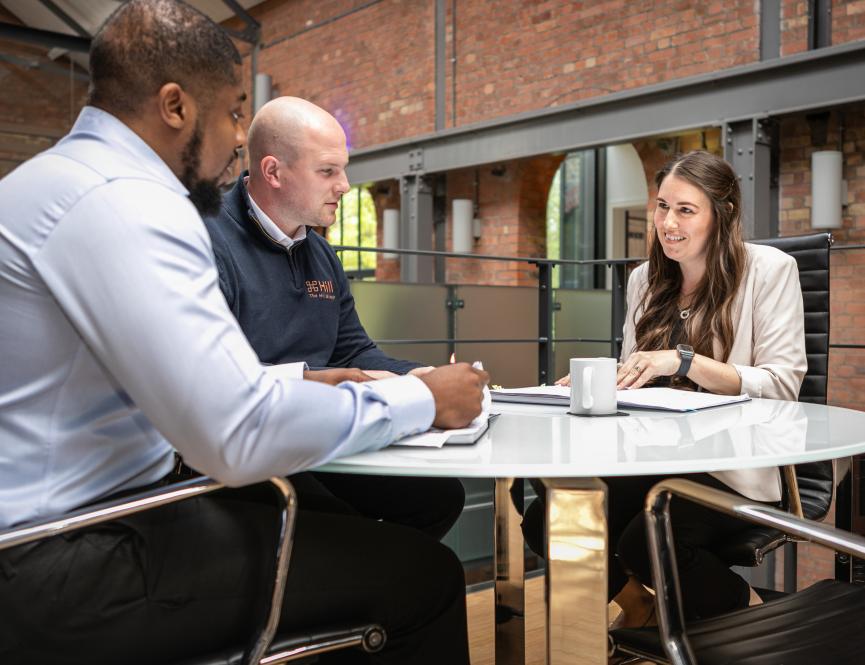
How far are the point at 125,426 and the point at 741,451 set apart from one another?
0.70 m

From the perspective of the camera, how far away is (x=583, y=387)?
1222 millimetres

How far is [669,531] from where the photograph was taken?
94 centimetres

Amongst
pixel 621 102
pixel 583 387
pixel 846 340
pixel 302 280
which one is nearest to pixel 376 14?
pixel 621 102

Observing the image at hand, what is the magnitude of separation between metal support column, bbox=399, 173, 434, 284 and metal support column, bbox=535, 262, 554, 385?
3.88m

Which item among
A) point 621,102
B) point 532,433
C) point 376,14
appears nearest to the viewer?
point 532,433

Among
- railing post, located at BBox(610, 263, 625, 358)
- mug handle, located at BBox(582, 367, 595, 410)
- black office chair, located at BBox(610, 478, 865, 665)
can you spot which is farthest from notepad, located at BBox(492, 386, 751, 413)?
railing post, located at BBox(610, 263, 625, 358)

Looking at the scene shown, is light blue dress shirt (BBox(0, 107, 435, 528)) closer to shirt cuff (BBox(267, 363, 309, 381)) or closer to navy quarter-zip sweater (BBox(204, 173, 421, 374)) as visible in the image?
shirt cuff (BBox(267, 363, 309, 381))

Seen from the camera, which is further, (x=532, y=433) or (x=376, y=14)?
(x=376, y=14)

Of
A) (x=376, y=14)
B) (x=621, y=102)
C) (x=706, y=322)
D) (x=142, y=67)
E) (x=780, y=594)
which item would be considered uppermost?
(x=376, y=14)

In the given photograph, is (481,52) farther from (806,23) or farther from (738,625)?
(738,625)

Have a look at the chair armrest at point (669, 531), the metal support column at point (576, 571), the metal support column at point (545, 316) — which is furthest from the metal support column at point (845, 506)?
the metal support column at point (545, 316)

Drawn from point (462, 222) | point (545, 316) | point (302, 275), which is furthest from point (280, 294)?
point (462, 222)

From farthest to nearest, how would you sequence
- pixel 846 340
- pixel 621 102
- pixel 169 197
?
pixel 621 102 → pixel 846 340 → pixel 169 197

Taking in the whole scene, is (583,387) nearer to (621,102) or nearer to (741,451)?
(741,451)
